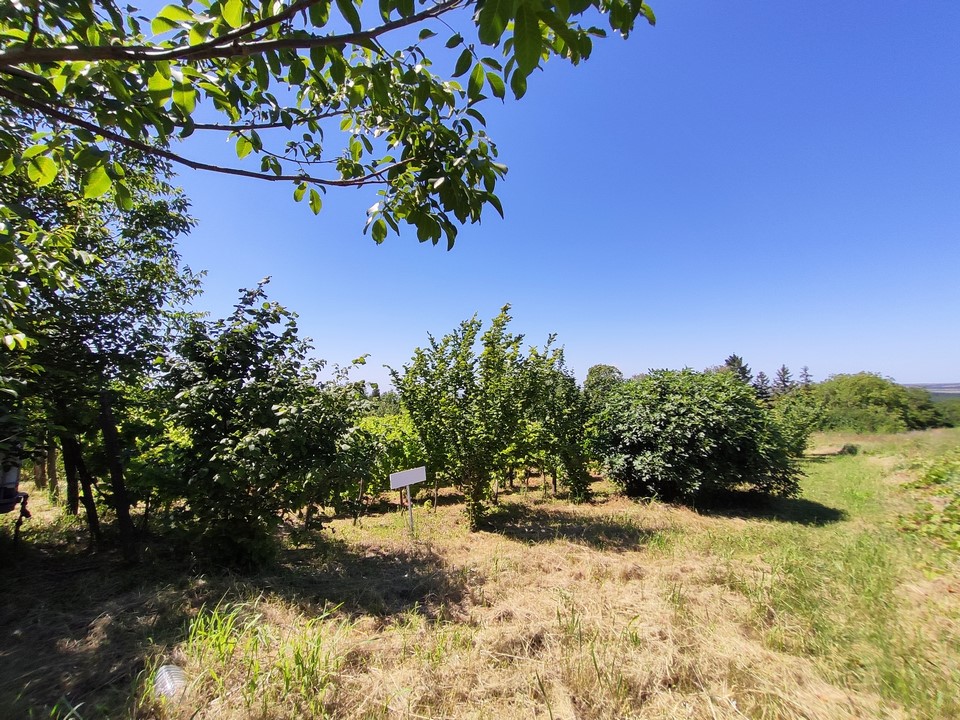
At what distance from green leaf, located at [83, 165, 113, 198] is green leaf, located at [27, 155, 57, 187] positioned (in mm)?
138

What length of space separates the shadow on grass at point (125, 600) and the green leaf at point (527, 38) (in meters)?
3.42

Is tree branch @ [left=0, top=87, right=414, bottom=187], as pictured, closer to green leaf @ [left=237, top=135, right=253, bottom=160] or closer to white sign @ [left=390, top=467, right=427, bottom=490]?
green leaf @ [left=237, top=135, right=253, bottom=160]

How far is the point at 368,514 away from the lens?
8953 millimetres

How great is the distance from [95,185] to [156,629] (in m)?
3.54

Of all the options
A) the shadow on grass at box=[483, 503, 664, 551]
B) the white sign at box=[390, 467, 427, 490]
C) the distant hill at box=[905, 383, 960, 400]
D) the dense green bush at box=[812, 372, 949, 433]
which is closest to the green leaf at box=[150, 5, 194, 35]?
the white sign at box=[390, 467, 427, 490]

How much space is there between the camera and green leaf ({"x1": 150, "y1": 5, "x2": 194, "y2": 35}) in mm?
1057

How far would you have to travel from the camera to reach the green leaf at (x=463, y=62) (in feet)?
4.03

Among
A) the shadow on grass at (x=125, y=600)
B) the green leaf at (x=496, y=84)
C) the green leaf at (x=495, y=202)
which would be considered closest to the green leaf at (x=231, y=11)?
the green leaf at (x=496, y=84)

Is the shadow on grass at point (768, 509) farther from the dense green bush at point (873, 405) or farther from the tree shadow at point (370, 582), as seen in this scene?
the dense green bush at point (873, 405)

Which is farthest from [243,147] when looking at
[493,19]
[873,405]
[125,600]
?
[873,405]

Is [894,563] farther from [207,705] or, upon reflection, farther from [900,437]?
[900,437]

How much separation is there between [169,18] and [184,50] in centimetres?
17

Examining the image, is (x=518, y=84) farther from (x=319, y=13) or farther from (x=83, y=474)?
(x=83, y=474)

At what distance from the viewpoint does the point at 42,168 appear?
4.02 feet
